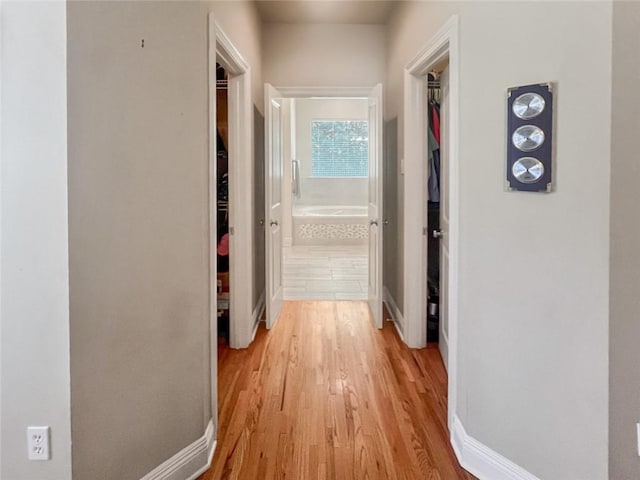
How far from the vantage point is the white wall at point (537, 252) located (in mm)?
1517

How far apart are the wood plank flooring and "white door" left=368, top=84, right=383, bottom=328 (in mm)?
319

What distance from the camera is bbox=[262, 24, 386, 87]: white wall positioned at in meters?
4.51

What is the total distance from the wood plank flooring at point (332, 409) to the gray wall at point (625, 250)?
0.75 meters

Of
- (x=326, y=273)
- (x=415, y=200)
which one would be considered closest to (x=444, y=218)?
(x=415, y=200)

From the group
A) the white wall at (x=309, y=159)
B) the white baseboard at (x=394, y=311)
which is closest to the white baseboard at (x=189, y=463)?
the white baseboard at (x=394, y=311)

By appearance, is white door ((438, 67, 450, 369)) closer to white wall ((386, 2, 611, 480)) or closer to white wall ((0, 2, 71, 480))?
white wall ((386, 2, 611, 480))

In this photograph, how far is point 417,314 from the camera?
11.8 feet

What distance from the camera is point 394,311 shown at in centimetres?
433

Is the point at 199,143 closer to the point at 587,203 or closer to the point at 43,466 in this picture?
the point at 43,466

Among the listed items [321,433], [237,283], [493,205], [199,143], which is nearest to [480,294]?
[493,205]

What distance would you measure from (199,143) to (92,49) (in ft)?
2.09

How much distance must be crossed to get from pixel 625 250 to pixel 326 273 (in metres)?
4.95

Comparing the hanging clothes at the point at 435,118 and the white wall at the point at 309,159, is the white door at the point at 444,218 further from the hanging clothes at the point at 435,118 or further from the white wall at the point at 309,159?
the white wall at the point at 309,159

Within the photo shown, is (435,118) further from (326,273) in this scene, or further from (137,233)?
(326,273)
